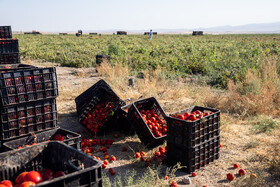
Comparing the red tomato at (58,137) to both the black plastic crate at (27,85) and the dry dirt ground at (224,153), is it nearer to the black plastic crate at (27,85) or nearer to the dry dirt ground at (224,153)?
the black plastic crate at (27,85)

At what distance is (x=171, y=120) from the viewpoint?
4504 millimetres

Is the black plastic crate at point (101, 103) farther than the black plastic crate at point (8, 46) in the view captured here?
No

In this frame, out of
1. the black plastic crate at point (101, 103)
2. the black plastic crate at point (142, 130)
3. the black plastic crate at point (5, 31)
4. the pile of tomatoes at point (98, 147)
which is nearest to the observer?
the pile of tomatoes at point (98, 147)

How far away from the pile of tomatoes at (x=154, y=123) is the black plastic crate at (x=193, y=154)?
28.0 inches

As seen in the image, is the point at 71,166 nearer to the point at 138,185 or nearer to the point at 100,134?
the point at 138,185

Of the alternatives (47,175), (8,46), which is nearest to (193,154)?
(47,175)

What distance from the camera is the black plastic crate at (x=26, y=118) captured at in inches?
171

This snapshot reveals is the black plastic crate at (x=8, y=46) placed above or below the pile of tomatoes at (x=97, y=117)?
above

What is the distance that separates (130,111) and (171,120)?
3.61 feet

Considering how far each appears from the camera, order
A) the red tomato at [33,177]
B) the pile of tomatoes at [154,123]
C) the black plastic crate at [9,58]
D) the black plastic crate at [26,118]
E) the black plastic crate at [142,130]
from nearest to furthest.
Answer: the red tomato at [33,177], the black plastic crate at [26,118], the black plastic crate at [142,130], the pile of tomatoes at [154,123], the black plastic crate at [9,58]

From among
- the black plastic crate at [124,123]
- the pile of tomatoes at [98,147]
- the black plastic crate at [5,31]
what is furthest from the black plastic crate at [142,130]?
the black plastic crate at [5,31]

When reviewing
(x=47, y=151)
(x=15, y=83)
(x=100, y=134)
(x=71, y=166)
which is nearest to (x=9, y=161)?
(x=47, y=151)

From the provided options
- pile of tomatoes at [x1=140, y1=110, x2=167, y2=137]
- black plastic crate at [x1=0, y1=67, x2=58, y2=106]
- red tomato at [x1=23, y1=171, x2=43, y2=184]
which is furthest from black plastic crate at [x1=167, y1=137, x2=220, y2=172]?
red tomato at [x1=23, y1=171, x2=43, y2=184]

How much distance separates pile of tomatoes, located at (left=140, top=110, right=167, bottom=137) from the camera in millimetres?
5316
